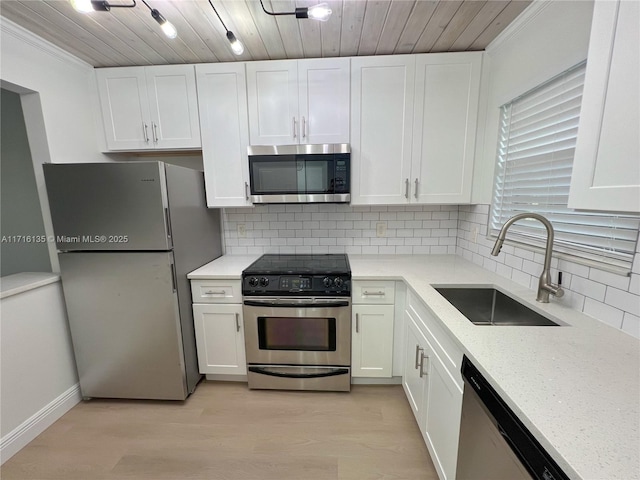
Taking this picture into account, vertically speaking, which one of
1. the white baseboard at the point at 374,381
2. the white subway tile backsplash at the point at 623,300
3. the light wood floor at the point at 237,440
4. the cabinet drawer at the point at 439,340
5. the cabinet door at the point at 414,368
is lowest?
the light wood floor at the point at 237,440

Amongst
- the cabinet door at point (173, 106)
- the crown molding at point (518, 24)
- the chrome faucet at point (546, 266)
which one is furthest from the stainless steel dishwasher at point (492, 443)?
the cabinet door at point (173, 106)

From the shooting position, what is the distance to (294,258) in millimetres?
2232

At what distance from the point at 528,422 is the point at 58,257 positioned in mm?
2529

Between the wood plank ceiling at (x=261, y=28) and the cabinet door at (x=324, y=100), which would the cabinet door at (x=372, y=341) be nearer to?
the cabinet door at (x=324, y=100)

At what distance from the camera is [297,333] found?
1886mm

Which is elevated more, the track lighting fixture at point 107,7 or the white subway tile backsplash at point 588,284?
the track lighting fixture at point 107,7

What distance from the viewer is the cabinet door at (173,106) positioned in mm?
1949

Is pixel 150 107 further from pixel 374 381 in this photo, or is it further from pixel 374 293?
pixel 374 381

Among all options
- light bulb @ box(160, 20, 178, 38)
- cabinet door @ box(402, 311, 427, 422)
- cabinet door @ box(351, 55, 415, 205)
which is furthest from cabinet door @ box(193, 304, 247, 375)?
light bulb @ box(160, 20, 178, 38)

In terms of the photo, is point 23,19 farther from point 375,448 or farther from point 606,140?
point 375,448

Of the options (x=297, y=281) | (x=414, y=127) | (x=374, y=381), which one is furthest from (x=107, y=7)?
(x=374, y=381)

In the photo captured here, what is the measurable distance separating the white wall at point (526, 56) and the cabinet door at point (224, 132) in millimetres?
1767

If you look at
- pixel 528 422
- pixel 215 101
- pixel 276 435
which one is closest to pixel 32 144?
pixel 215 101

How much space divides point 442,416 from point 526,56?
6.48 ft
